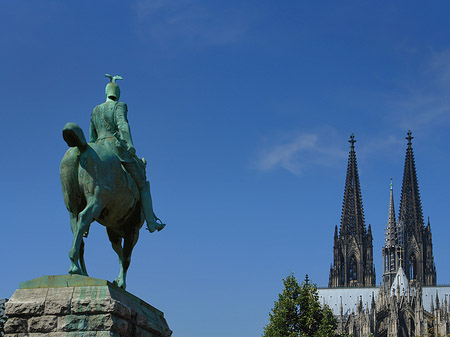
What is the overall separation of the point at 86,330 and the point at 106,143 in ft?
8.48

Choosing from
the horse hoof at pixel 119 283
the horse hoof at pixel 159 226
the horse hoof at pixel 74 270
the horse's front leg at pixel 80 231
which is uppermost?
the horse hoof at pixel 159 226

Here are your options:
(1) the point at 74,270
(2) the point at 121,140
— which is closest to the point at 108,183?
(2) the point at 121,140

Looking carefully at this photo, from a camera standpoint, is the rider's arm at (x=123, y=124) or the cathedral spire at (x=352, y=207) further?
the cathedral spire at (x=352, y=207)

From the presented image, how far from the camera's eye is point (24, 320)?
829cm

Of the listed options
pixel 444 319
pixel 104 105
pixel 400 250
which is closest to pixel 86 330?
pixel 104 105

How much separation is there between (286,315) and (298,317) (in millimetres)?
800

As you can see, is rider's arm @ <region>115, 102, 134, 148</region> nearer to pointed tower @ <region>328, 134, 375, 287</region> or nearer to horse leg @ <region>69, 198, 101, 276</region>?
horse leg @ <region>69, 198, 101, 276</region>

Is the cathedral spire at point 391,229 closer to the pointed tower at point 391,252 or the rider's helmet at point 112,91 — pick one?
the pointed tower at point 391,252

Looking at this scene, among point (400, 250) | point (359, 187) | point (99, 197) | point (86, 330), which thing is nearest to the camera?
point (86, 330)

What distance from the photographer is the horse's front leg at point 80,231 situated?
8.67 m

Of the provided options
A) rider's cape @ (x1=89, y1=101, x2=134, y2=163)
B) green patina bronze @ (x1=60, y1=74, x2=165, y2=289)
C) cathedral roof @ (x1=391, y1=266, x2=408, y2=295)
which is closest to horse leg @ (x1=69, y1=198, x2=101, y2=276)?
green patina bronze @ (x1=60, y1=74, x2=165, y2=289)

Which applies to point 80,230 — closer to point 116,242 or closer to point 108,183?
point 108,183

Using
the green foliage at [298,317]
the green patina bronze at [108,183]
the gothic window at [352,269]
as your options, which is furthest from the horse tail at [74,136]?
the gothic window at [352,269]

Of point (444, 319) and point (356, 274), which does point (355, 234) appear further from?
point (444, 319)
